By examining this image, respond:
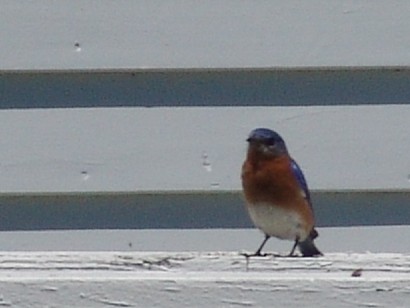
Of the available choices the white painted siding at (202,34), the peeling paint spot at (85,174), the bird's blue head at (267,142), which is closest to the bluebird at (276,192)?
the bird's blue head at (267,142)

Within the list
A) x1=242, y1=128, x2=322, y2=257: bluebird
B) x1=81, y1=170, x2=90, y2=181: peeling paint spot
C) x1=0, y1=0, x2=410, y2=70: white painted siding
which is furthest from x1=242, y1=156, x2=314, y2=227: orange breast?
x1=81, y1=170, x2=90, y2=181: peeling paint spot

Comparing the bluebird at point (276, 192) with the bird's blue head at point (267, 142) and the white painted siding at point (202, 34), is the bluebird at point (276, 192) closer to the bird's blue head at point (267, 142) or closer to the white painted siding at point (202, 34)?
the bird's blue head at point (267, 142)

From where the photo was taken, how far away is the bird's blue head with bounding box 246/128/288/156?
2246 millimetres

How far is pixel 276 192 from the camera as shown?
8.00ft

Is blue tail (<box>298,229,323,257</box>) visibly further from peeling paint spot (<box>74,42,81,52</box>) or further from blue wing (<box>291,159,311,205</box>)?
peeling paint spot (<box>74,42,81,52</box>)

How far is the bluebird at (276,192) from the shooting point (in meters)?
2.29

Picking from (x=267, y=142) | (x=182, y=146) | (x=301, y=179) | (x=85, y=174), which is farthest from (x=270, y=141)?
(x=85, y=174)

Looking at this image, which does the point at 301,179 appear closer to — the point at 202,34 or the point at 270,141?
the point at 270,141

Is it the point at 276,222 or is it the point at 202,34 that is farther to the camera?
the point at 202,34

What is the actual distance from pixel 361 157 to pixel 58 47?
2.42 ft

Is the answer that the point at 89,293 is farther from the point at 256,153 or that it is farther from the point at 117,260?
the point at 256,153

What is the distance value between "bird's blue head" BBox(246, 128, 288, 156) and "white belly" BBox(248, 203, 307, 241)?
132 millimetres

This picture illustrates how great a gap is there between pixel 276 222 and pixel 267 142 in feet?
0.58

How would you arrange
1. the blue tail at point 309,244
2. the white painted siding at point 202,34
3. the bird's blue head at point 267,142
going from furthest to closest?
the white painted siding at point 202,34 < the bird's blue head at point 267,142 < the blue tail at point 309,244
